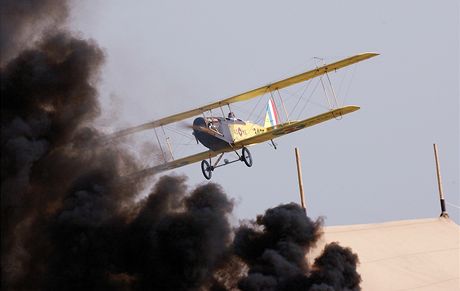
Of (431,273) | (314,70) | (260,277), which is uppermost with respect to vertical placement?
(314,70)

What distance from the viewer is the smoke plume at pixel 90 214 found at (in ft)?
209

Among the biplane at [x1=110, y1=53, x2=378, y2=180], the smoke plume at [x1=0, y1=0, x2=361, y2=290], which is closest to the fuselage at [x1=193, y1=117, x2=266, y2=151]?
the biplane at [x1=110, y1=53, x2=378, y2=180]

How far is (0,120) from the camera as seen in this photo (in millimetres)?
62812

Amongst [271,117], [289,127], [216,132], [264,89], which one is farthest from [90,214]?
[271,117]

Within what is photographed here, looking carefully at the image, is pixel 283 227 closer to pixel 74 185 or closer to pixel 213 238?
pixel 213 238

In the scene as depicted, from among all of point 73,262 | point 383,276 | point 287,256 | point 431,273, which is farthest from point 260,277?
point 431,273

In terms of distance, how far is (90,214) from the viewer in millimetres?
65688

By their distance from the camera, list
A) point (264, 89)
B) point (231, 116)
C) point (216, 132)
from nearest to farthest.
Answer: point (216, 132) → point (231, 116) → point (264, 89)

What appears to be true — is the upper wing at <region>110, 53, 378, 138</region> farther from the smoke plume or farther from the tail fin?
the smoke plume

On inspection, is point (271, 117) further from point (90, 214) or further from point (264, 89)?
point (90, 214)

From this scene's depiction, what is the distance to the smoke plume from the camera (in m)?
63.7

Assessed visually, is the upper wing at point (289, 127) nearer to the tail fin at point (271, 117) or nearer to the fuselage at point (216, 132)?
the fuselage at point (216, 132)

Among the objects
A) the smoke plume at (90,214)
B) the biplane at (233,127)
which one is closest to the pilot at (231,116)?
the biplane at (233,127)

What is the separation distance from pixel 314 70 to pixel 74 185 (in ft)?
91.4
